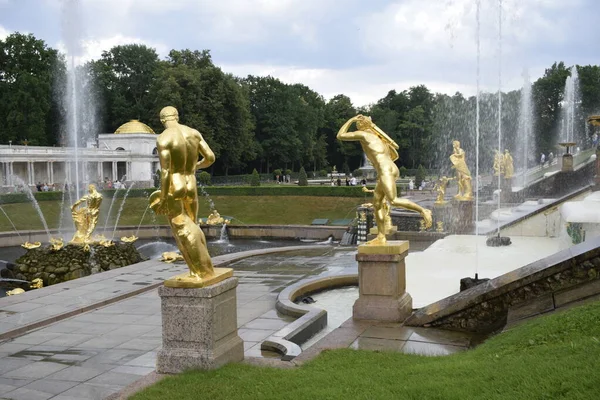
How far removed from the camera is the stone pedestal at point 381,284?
8.25m

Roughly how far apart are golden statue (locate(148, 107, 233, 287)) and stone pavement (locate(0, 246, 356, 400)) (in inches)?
79.6

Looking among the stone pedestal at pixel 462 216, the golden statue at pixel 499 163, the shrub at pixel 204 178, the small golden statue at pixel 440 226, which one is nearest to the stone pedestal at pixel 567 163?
the golden statue at pixel 499 163

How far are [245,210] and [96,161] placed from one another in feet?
89.4

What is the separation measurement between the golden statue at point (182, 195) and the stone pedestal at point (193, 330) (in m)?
0.13

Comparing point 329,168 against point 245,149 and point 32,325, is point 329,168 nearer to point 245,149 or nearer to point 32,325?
point 245,149

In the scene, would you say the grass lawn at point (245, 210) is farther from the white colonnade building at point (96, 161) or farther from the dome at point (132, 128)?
the dome at point (132, 128)

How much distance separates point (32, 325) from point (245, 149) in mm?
49337

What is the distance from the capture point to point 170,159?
5.95 metres

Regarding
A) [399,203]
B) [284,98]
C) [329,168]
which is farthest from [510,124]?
[399,203]

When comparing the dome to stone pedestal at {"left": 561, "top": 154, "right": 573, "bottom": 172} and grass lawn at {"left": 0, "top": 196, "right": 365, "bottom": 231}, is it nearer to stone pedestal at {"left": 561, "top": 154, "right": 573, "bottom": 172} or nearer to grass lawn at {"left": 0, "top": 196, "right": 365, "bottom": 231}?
grass lawn at {"left": 0, "top": 196, "right": 365, "bottom": 231}

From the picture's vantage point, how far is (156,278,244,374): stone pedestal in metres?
5.98

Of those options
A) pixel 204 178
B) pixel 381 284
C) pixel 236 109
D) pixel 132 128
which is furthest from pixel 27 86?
pixel 381 284

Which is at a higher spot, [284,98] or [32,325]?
[284,98]

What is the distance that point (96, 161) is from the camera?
193 feet
